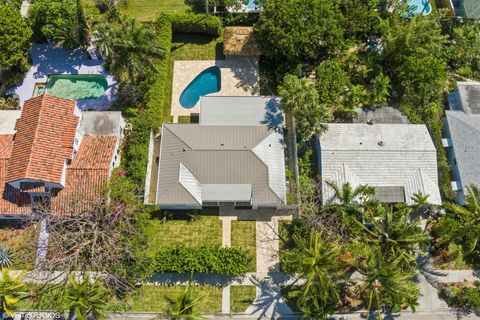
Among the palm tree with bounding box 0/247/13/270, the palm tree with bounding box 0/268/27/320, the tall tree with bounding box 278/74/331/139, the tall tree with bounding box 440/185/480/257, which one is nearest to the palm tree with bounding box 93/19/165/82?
the tall tree with bounding box 278/74/331/139

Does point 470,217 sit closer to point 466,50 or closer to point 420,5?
point 466,50

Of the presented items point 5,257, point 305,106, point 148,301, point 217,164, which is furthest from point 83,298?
point 305,106

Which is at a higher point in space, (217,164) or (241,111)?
(241,111)

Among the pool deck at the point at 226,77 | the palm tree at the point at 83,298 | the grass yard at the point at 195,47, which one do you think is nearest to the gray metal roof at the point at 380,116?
the pool deck at the point at 226,77

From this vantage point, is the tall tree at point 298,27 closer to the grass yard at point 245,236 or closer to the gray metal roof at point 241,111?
the gray metal roof at point 241,111

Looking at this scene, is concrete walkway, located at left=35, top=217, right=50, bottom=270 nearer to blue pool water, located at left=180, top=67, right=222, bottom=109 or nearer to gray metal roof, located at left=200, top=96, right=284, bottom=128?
gray metal roof, located at left=200, top=96, right=284, bottom=128
